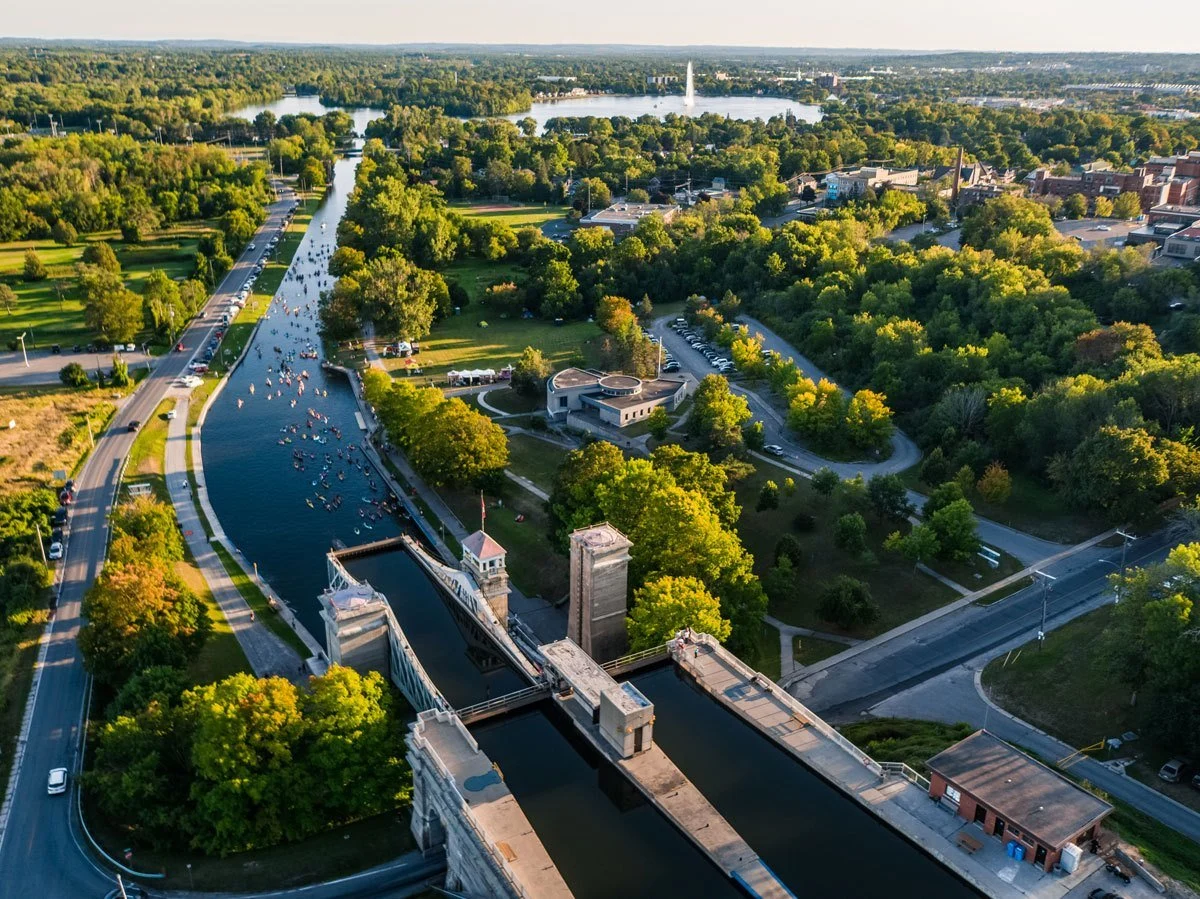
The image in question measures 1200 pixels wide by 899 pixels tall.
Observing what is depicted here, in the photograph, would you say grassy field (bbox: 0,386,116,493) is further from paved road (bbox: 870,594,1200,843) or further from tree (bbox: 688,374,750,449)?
paved road (bbox: 870,594,1200,843)

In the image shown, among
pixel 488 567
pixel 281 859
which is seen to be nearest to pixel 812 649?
pixel 488 567

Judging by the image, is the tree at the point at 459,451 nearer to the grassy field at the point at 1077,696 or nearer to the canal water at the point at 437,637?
the canal water at the point at 437,637

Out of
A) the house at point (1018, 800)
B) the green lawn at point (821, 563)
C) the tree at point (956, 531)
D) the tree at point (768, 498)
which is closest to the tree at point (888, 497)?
A: the green lawn at point (821, 563)

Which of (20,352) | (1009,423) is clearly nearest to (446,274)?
(20,352)

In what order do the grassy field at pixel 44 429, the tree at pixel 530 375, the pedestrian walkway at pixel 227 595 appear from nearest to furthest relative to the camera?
the pedestrian walkway at pixel 227 595 < the grassy field at pixel 44 429 < the tree at pixel 530 375

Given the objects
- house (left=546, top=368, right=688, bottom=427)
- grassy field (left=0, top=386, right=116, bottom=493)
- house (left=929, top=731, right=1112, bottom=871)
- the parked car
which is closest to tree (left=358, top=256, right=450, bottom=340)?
house (left=546, top=368, right=688, bottom=427)

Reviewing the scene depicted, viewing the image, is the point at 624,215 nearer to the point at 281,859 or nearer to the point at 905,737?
the point at 905,737
